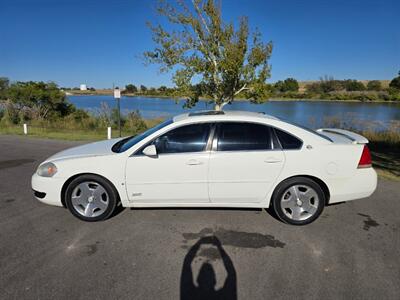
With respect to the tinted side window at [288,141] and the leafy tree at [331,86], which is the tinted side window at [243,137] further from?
the leafy tree at [331,86]

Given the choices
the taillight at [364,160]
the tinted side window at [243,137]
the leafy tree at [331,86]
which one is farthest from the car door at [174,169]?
the leafy tree at [331,86]

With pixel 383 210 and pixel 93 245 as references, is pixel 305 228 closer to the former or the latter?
pixel 383 210

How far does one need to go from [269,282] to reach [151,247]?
1.39 metres

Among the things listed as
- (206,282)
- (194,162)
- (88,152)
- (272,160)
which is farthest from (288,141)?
(88,152)

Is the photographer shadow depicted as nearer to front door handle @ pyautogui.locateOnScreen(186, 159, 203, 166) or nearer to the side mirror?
front door handle @ pyautogui.locateOnScreen(186, 159, 203, 166)

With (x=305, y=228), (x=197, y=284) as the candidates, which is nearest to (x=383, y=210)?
(x=305, y=228)

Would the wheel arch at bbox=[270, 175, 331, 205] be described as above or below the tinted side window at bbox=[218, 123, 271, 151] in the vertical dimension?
below

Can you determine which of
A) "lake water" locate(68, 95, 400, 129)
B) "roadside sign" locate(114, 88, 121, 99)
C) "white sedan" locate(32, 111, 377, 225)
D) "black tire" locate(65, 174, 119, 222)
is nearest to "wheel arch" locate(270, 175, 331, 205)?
"white sedan" locate(32, 111, 377, 225)

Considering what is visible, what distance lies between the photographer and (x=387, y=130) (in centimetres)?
1223

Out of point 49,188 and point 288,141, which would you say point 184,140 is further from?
point 49,188

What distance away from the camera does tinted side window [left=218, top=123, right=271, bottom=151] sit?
3445 mm

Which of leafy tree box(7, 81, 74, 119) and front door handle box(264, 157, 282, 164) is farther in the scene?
leafy tree box(7, 81, 74, 119)

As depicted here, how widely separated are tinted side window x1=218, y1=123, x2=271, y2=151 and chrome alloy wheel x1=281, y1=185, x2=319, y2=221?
719 mm

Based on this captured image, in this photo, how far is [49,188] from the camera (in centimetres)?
356
